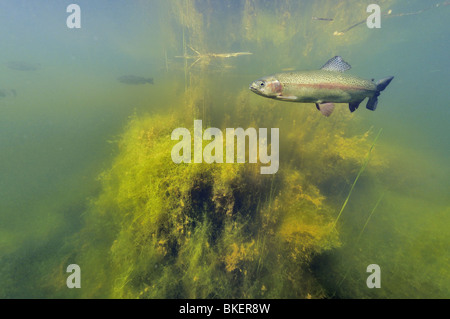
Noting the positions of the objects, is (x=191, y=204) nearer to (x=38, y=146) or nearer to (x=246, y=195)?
(x=246, y=195)

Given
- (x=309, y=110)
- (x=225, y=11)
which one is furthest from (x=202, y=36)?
(x=309, y=110)

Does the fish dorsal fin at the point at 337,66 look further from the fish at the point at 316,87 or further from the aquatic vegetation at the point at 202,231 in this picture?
the aquatic vegetation at the point at 202,231

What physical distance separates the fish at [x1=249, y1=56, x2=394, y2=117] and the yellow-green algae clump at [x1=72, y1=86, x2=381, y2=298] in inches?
81.0

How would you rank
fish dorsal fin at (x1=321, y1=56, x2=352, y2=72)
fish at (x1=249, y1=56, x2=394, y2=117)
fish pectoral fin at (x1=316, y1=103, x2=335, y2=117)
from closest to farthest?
fish at (x1=249, y1=56, x2=394, y2=117) → fish pectoral fin at (x1=316, y1=103, x2=335, y2=117) → fish dorsal fin at (x1=321, y1=56, x2=352, y2=72)

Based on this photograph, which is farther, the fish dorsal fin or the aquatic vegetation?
the aquatic vegetation

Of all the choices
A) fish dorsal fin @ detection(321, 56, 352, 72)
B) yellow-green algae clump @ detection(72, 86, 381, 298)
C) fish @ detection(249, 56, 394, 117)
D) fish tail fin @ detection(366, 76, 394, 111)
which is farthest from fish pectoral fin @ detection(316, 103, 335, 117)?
yellow-green algae clump @ detection(72, 86, 381, 298)

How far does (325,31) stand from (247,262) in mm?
17821

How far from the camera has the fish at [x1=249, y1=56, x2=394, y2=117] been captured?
99.3 inches

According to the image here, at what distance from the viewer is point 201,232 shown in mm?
3576

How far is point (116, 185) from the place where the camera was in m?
4.59

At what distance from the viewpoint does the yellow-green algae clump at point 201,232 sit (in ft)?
10.5

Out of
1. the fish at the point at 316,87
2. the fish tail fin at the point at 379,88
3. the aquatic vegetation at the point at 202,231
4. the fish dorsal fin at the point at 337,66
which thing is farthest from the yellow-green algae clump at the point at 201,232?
the fish dorsal fin at the point at 337,66

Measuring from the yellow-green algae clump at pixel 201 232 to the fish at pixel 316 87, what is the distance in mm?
2058

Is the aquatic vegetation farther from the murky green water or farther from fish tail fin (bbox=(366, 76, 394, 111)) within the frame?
fish tail fin (bbox=(366, 76, 394, 111))
